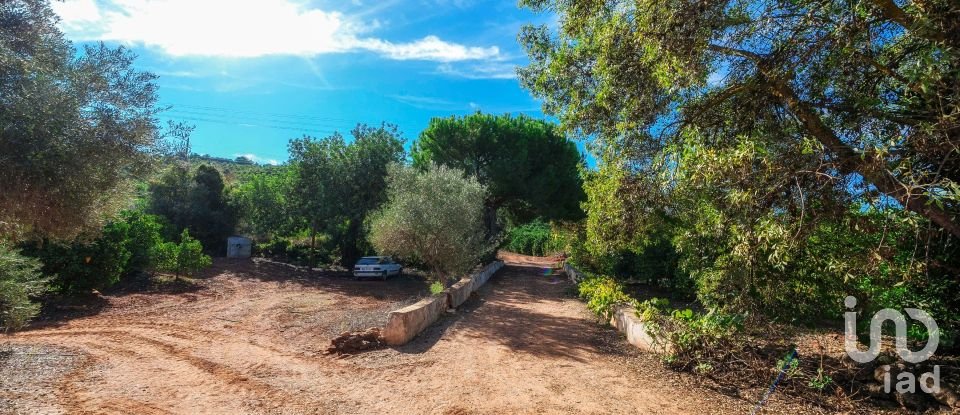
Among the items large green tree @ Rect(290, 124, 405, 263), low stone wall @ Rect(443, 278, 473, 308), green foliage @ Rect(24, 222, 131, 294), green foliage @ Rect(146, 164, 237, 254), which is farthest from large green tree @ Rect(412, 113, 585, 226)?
green foliage @ Rect(24, 222, 131, 294)

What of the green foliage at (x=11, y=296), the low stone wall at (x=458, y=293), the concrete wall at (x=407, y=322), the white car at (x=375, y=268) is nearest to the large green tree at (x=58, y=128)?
the green foliage at (x=11, y=296)

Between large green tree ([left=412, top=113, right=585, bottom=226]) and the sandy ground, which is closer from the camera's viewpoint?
the sandy ground

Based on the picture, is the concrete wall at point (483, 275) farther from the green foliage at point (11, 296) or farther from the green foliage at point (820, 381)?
the green foliage at point (11, 296)

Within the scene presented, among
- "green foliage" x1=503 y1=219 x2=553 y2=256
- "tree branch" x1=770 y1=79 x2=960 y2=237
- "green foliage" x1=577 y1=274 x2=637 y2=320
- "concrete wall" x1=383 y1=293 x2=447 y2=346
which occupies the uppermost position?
"tree branch" x1=770 y1=79 x2=960 y2=237

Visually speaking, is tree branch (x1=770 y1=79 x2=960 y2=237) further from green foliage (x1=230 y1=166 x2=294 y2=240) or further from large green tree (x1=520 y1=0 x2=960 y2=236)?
green foliage (x1=230 y1=166 x2=294 y2=240)

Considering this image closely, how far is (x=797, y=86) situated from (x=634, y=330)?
5077 millimetres

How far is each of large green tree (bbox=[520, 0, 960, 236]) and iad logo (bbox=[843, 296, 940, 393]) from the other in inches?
91.8

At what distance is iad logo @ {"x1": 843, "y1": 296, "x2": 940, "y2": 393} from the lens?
17.6 ft

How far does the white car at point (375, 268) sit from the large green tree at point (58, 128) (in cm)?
1545

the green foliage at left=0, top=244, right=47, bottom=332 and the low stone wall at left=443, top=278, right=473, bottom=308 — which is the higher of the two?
the green foliage at left=0, top=244, right=47, bottom=332

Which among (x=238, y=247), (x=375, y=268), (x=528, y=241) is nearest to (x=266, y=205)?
(x=238, y=247)

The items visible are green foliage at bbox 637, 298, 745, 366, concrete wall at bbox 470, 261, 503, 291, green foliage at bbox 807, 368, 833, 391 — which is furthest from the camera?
concrete wall at bbox 470, 261, 503, 291

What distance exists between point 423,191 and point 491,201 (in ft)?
41.8

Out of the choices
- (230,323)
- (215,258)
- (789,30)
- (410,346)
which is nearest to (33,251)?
(230,323)
